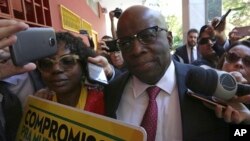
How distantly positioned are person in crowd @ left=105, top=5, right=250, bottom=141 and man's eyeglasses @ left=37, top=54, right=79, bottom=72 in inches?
7.9

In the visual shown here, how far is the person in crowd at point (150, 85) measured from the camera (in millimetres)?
1065

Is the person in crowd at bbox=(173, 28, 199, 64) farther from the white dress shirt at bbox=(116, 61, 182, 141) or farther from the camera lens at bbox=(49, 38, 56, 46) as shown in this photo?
the camera lens at bbox=(49, 38, 56, 46)

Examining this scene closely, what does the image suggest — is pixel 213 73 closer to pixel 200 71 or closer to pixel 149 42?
pixel 200 71

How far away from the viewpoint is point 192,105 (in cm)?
102

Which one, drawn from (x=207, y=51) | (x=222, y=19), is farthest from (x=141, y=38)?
(x=207, y=51)

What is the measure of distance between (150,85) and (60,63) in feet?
1.34

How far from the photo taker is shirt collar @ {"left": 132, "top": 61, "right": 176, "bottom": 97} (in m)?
1.14

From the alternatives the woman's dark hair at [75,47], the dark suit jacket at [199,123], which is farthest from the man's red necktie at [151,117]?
the woman's dark hair at [75,47]

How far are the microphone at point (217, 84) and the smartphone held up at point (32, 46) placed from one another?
46 cm

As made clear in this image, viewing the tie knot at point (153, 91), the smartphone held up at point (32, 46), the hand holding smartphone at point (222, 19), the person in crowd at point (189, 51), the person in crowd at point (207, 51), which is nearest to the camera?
the smartphone held up at point (32, 46)

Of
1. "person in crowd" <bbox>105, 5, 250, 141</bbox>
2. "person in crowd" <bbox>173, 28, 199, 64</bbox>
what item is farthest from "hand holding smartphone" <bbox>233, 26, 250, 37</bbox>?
"person in crowd" <bbox>105, 5, 250, 141</bbox>

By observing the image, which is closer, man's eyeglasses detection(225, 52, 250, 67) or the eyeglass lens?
the eyeglass lens

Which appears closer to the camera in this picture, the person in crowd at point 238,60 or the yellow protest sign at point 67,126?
the yellow protest sign at point 67,126

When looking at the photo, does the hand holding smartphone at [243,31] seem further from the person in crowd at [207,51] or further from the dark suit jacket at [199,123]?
the dark suit jacket at [199,123]
